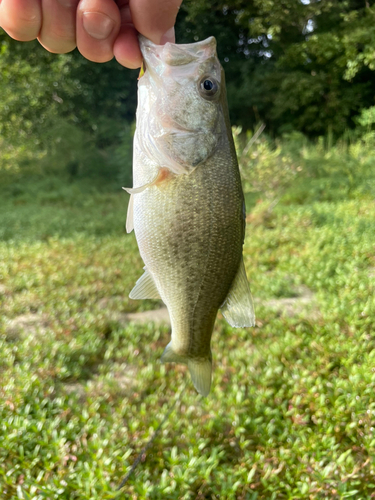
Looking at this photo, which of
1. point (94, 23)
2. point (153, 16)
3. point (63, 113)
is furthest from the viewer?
point (63, 113)

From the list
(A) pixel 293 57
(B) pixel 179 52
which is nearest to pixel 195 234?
(B) pixel 179 52

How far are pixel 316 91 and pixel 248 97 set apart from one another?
2.78 m

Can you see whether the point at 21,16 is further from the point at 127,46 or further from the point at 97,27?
the point at 127,46

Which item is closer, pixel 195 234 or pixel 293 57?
pixel 195 234

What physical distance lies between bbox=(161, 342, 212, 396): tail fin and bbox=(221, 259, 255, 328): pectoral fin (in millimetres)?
239

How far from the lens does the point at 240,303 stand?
122cm

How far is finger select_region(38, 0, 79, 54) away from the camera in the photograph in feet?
4.73

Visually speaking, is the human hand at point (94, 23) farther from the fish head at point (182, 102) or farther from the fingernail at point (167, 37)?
the fish head at point (182, 102)

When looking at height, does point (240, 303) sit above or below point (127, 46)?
below

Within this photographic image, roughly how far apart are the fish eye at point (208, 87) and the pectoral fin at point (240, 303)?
20.9 inches

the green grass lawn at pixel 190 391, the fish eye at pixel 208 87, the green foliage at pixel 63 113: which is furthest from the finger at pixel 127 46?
the green foliage at pixel 63 113

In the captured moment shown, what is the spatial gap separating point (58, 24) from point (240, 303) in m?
1.23

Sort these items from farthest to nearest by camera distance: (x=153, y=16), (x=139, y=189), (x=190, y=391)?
1. (x=190, y=391)
2. (x=153, y=16)
3. (x=139, y=189)

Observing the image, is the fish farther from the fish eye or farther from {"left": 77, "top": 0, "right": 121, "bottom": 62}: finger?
{"left": 77, "top": 0, "right": 121, "bottom": 62}: finger
